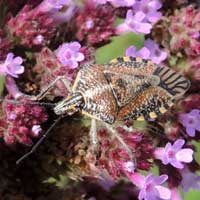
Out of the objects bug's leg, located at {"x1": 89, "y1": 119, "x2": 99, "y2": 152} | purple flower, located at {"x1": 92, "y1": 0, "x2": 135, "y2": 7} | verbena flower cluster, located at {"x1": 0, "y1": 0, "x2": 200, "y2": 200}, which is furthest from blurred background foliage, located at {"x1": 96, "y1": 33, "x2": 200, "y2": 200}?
bug's leg, located at {"x1": 89, "y1": 119, "x2": 99, "y2": 152}

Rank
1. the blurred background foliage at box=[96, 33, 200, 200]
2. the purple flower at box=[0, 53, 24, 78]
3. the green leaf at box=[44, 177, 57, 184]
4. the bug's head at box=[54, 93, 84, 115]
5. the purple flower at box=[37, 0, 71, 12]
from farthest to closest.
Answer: the blurred background foliage at box=[96, 33, 200, 200]
the green leaf at box=[44, 177, 57, 184]
the purple flower at box=[37, 0, 71, 12]
the purple flower at box=[0, 53, 24, 78]
the bug's head at box=[54, 93, 84, 115]

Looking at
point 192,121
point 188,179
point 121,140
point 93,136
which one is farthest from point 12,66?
point 188,179

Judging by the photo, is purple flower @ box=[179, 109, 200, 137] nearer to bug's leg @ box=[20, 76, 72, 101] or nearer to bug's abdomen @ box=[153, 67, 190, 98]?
bug's abdomen @ box=[153, 67, 190, 98]

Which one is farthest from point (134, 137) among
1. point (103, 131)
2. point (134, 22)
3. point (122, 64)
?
point (134, 22)

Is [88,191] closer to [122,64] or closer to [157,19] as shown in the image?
[122,64]

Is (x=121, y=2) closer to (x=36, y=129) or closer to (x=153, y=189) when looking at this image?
(x=36, y=129)
